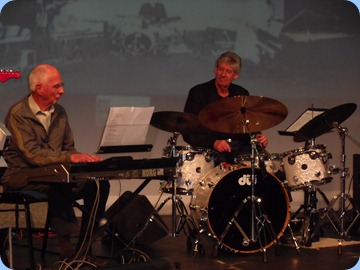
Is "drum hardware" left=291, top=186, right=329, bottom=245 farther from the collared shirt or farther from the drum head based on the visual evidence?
the collared shirt

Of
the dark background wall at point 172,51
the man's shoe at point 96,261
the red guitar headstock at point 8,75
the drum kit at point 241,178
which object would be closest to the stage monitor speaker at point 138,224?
the drum kit at point 241,178

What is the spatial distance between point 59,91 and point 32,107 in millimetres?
197

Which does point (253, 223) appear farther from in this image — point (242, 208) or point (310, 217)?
point (310, 217)

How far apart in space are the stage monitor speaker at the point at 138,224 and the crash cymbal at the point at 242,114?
84 cm

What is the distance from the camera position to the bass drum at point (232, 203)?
5.76m

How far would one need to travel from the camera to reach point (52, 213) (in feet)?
16.7

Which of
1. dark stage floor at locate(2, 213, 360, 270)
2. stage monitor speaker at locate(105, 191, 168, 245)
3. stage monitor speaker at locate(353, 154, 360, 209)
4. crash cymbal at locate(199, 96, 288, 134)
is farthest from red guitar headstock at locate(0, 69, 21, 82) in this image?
stage monitor speaker at locate(353, 154, 360, 209)

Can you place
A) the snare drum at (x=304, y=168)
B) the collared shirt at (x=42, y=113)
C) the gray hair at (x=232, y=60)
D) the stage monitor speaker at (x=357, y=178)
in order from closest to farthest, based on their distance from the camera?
the collared shirt at (x=42, y=113) < the snare drum at (x=304, y=168) < the gray hair at (x=232, y=60) < the stage monitor speaker at (x=357, y=178)

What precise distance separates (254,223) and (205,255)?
1.40 feet

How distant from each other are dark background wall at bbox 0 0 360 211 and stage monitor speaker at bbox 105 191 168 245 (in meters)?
1.42

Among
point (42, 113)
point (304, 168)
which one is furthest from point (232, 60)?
point (42, 113)

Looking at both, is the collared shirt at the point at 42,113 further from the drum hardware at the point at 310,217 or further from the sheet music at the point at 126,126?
the drum hardware at the point at 310,217

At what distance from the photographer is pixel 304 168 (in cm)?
616

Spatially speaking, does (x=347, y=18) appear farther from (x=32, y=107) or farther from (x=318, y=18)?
(x=32, y=107)
